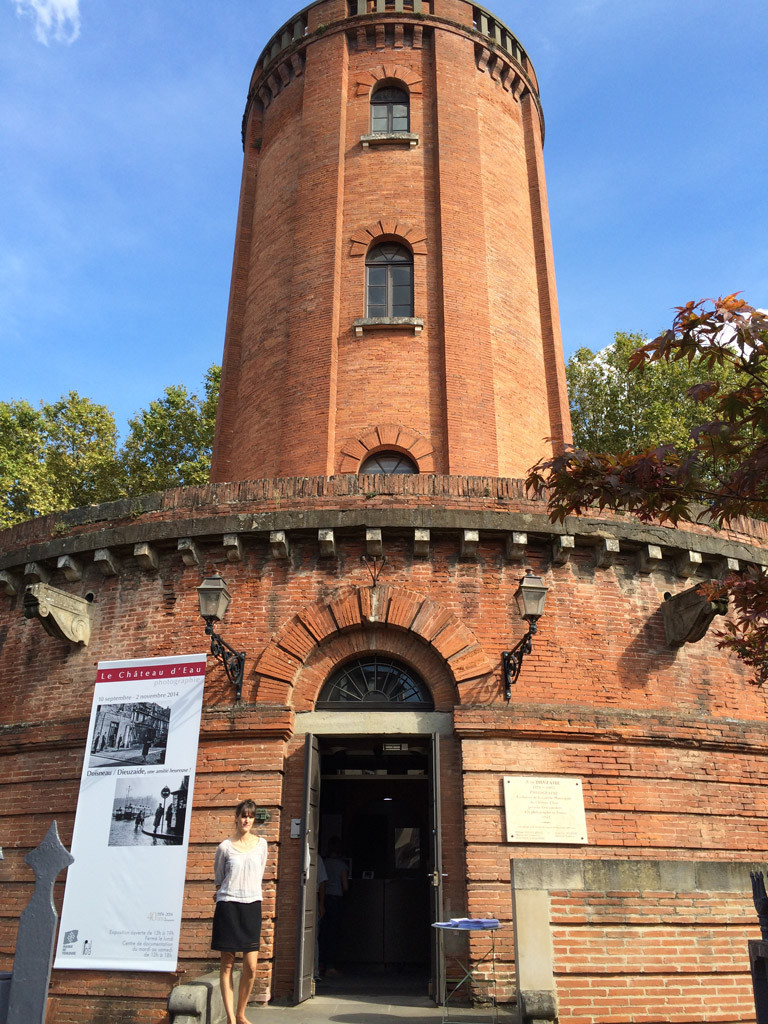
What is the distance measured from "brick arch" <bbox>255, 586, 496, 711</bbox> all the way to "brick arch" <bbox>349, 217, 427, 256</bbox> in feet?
25.8

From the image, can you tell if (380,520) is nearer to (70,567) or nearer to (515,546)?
(515,546)

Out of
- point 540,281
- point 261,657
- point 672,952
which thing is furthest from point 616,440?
point 672,952

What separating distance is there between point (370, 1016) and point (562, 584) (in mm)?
5332

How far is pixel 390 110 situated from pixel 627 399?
519 inches

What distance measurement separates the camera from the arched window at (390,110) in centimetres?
1734

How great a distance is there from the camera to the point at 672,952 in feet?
25.7

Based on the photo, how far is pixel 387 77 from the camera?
17.5m

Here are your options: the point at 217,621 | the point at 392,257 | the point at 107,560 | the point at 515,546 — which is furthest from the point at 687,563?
the point at 392,257

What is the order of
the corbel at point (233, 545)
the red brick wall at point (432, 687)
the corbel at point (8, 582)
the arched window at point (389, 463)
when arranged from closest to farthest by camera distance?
1. the red brick wall at point (432, 687)
2. the corbel at point (233, 545)
3. the corbel at point (8, 582)
4. the arched window at point (389, 463)

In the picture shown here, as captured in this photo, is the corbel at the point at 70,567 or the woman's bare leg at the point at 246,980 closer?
the woman's bare leg at the point at 246,980

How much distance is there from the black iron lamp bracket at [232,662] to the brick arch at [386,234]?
8.57 meters

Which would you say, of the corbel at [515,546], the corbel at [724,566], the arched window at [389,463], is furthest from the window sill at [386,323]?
the corbel at [724,566]

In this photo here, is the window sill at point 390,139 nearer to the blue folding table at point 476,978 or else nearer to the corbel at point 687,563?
the corbel at point 687,563

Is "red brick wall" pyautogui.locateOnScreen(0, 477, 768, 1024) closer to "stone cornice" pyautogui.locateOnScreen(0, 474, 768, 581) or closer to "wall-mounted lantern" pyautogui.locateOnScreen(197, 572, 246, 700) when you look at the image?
"stone cornice" pyautogui.locateOnScreen(0, 474, 768, 581)
